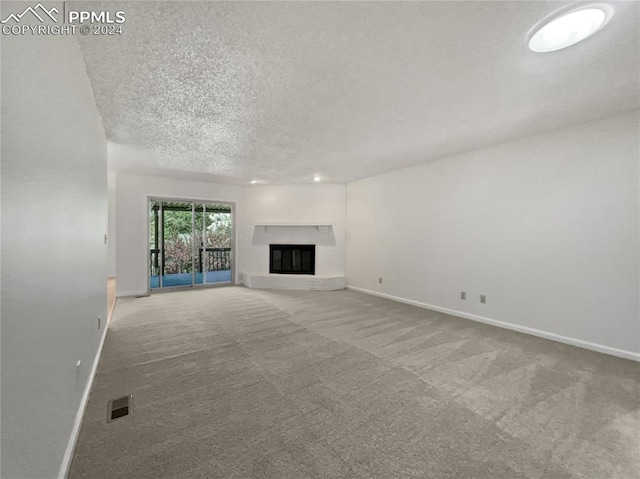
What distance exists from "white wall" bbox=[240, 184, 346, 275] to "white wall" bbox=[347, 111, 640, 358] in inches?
69.2

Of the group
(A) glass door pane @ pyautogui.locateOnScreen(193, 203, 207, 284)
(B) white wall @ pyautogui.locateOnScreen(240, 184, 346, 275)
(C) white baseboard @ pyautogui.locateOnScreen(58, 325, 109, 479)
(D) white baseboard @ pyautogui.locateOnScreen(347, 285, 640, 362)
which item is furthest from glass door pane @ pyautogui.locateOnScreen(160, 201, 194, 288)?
(D) white baseboard @ pyautogui.locateOnScreen(347, 285, 640, 362)

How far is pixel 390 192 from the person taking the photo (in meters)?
5.39

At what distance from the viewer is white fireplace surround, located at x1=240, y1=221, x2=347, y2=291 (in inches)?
247

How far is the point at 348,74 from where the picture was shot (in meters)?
2.09

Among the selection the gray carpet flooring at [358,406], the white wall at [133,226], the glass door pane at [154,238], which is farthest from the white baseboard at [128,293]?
the gray carpet flooring at [358,406]

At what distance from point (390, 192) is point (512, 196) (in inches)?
85.1

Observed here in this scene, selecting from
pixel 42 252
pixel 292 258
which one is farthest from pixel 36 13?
pixel 292 258

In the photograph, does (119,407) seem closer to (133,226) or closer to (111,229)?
(133,226)

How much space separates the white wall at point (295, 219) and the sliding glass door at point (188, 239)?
0.50m

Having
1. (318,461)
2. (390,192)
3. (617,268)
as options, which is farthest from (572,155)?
(318,461)

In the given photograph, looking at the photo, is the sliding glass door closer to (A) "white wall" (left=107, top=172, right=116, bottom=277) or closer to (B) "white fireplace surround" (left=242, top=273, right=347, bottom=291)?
(B) "white fireplace surround" (left=242, top=273, right=347, bottom=291)

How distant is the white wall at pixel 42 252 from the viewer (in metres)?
0.89

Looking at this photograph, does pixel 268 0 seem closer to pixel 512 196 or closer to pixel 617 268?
pixel 512 196

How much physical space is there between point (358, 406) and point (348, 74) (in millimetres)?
2509
